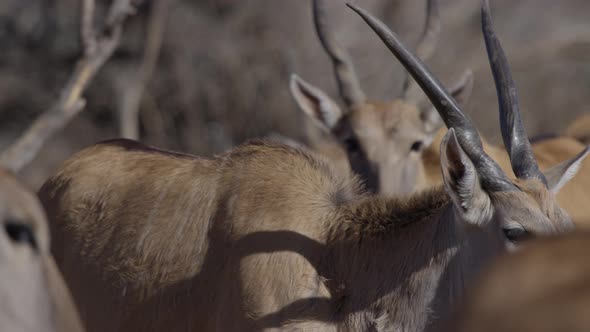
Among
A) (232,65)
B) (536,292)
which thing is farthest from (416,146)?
(232,65)

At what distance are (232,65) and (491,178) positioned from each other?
11008 millimetres

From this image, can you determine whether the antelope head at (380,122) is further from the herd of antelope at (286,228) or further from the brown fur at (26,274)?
the brown fur at (26,274)

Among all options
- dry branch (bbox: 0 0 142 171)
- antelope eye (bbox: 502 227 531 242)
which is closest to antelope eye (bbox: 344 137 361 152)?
dry branch (bbox: 0 0 142 171)

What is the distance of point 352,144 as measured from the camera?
21.1 feet

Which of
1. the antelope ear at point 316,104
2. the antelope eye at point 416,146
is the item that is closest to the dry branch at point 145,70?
the antelope ear at point 316,104

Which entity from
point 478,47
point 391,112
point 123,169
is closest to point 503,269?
point 123,169

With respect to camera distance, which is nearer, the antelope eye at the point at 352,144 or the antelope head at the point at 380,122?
the antelope head at the point at 380,122

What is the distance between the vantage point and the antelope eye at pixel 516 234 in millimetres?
3428

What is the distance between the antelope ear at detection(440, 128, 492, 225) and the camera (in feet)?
11.6

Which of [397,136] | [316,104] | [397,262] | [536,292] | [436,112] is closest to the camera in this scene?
[536,292]

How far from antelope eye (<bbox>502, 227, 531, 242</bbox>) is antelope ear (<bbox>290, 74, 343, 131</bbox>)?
332cm

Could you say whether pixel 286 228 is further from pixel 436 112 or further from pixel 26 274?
pixel 436 112

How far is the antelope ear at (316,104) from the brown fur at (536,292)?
483 cm

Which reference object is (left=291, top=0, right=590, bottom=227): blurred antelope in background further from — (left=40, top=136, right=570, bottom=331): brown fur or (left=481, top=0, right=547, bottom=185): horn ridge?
(left=40, top=136, right=570, bottom=331): brown fur
